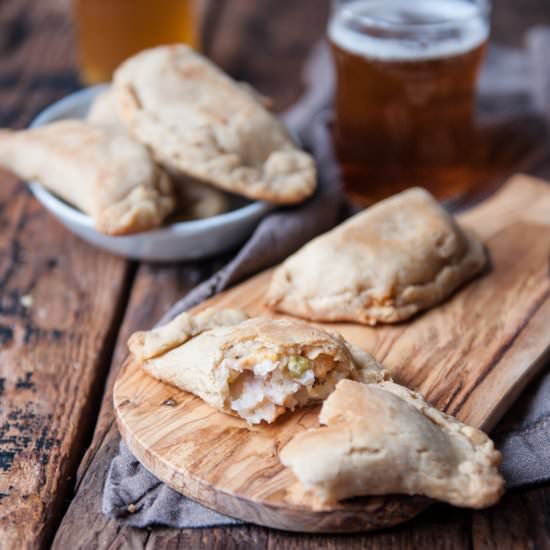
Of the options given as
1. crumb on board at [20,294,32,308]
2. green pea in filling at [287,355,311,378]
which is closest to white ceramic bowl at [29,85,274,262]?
crumb on board at [20,294,32,308]

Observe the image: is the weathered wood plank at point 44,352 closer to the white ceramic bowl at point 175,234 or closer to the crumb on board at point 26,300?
the crumb on board at point 26,300

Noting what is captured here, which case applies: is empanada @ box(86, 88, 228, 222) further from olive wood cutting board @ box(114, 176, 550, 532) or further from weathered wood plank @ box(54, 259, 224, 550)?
olive wood cutting board @ box(114, 176, 550, 532)

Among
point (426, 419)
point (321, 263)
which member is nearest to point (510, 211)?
point (321, 263)

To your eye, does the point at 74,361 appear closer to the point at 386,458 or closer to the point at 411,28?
the point at 386,458

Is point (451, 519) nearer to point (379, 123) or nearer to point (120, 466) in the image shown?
point (120, 466)

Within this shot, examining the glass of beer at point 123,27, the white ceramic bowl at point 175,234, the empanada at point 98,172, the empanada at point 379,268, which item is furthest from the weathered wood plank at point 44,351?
the empanada at point 379,268

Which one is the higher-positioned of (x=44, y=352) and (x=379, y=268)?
(x=379, y=268)

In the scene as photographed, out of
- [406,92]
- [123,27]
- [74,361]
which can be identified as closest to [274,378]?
[74,361]
